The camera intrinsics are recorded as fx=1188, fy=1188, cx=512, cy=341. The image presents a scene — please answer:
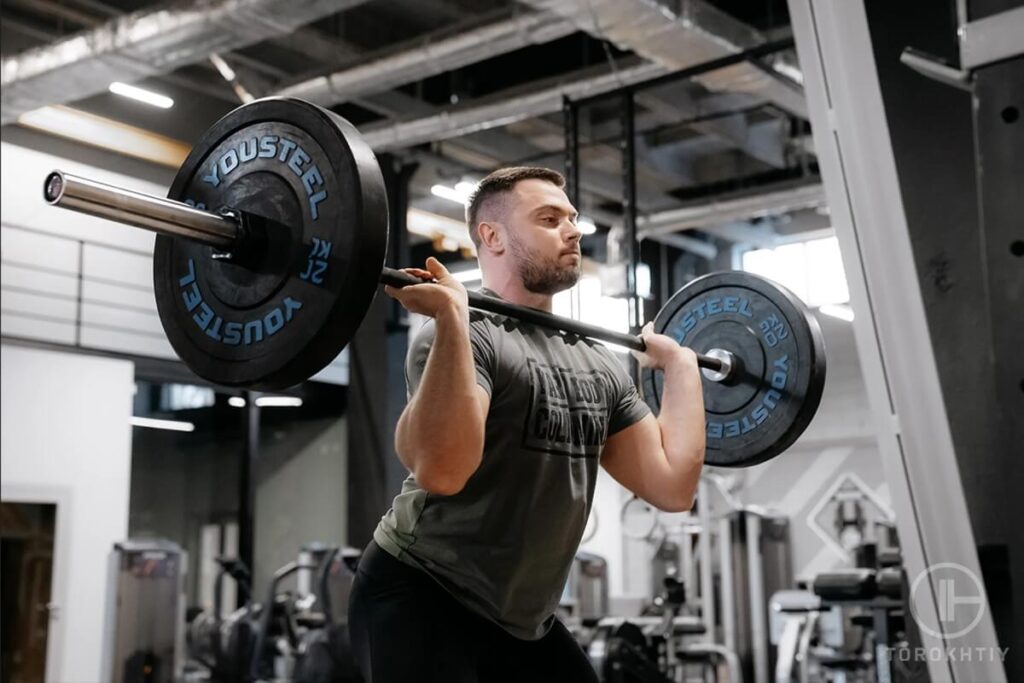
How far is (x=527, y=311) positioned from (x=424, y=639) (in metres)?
0.50

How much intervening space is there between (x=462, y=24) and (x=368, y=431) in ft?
11.3

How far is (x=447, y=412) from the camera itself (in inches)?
60.9

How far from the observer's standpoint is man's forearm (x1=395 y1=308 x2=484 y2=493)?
5.07 ft

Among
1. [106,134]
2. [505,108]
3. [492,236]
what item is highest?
[106,134]

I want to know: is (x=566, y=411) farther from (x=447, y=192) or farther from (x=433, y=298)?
(x=447, y=192)

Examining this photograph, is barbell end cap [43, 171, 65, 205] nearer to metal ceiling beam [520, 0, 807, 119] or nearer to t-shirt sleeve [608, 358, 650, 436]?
t-shirt sleeve [608, 358, 650, 436]

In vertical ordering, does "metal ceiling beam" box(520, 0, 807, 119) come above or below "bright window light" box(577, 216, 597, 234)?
above

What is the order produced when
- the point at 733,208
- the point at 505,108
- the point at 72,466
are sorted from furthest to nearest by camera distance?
the point at 733,208
the point at 72,466
the point at 505,108

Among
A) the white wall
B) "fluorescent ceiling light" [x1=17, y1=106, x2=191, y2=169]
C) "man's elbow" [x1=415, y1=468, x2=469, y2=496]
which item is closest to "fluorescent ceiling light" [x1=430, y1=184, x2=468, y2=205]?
"fluorescent ceiling light" [x1=17, y1=106, x2=191, y2=169]

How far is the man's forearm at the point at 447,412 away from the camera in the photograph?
1.54 meters

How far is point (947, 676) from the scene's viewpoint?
6.00 feet

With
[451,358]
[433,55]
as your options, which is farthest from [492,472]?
[433,55]

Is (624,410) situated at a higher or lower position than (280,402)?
lower

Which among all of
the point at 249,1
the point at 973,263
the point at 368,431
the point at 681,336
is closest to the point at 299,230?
the point at 681,336
